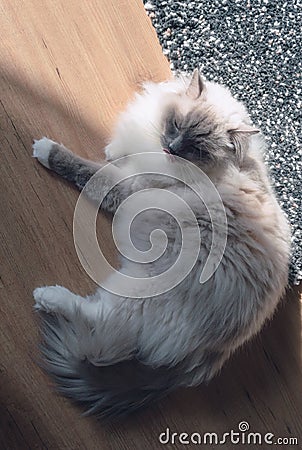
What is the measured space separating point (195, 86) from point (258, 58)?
0.41 meters

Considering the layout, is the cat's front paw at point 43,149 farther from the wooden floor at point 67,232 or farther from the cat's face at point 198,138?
the cat's face at point 198,138

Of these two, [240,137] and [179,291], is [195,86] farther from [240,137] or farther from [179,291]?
[179,291]

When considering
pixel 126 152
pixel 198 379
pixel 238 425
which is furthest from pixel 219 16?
pixel 238 425

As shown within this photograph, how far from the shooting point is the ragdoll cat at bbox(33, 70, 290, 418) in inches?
52.7

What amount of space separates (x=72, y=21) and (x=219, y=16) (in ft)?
1.39

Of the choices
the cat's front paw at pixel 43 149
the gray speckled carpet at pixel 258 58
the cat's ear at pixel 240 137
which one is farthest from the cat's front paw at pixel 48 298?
the gray speckled carpet at pixel 258 58

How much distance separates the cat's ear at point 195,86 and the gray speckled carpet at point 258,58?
9.8 inches

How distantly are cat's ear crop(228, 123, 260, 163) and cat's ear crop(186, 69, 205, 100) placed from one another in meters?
0.11

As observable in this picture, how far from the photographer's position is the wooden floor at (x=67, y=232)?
1424 millimetres

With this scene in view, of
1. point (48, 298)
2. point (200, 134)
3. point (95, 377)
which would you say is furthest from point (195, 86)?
point (95, 377)

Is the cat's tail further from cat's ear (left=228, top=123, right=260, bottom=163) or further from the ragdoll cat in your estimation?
cat's ear (left=228, top=123, right=260, bottom=163)

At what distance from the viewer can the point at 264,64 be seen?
1.73m

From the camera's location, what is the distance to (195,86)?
1411mm

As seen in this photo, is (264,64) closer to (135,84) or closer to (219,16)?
(219,16)
